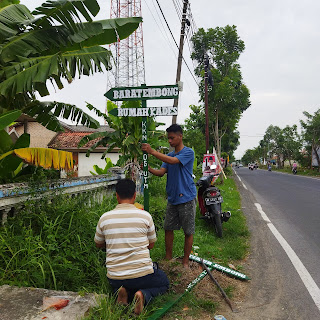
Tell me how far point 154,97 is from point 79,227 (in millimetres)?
1942

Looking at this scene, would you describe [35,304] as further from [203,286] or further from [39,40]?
[39,40]

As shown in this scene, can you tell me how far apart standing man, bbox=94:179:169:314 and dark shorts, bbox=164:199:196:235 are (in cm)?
127

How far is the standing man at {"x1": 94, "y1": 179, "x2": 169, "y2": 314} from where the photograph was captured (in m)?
2.88

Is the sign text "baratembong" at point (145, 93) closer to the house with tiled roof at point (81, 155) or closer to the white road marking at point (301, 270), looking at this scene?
the white road marking at point (301, 270)

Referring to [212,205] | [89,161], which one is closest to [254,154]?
[89,161]

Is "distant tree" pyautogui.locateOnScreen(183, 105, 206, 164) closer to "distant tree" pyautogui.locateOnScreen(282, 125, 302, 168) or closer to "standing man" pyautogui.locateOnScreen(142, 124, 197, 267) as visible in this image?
A: "standing man" pyautogui.locateOnScreen(142, 124, 197, 267)

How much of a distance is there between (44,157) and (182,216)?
2.10m

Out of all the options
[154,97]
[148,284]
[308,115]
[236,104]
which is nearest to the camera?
[148,284]

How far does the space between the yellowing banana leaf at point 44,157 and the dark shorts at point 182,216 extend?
176 cm

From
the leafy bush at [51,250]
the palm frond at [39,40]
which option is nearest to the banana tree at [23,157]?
the leafy bush at [51,250]

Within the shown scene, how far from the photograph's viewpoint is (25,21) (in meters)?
4.34

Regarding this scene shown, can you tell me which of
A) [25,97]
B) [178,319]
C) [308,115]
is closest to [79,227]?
[178,319]

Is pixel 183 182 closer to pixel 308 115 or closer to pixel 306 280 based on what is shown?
pixel 306 280

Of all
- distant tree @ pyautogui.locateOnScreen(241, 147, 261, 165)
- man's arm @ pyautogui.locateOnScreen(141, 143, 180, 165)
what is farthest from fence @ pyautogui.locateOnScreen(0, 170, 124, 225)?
distant tree @ pyautogui.locateOnScreen(241, 147, 261, 165)
